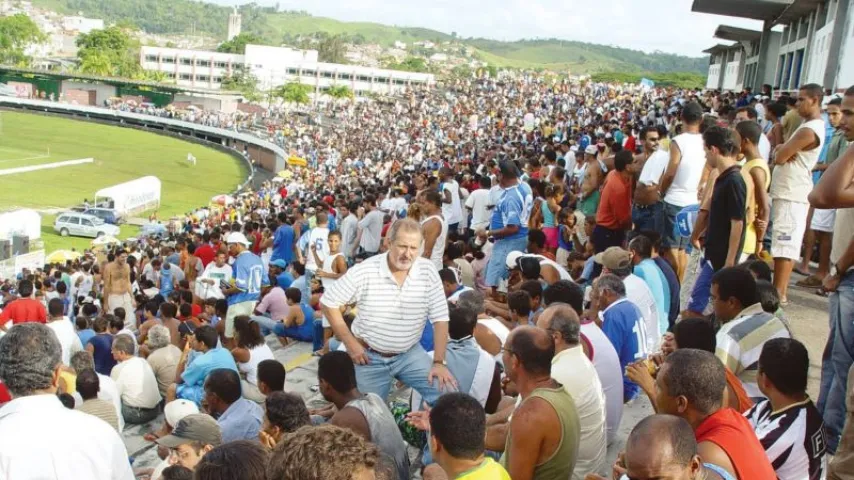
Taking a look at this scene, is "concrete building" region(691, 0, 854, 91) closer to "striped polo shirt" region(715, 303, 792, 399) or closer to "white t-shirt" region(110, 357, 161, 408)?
"striped polo shirt" region(715, 303, 792, 399)

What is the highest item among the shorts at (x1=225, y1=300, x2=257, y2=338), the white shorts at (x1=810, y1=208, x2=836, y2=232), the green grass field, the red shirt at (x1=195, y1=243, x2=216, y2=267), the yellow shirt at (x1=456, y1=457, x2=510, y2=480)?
the white shorts at (x1=810, y1=208, x2=836, y2=232)

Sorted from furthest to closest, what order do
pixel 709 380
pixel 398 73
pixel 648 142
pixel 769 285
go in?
pixel 398 73, pixel 648 142, pixel 769 285, pixel 709 380

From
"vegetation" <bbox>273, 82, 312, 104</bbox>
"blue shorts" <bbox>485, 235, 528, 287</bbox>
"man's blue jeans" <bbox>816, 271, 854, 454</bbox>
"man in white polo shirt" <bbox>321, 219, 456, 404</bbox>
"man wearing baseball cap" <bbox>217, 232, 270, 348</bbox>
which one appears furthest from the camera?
"vegetation" <bbox>273, 82, 312, 104</bbox>

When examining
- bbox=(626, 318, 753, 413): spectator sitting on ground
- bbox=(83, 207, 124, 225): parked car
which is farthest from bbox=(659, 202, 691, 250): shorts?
bbox=(83, 207, 124, 225): parked car

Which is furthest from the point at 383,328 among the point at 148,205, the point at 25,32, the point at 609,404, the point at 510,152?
the point at 25,32

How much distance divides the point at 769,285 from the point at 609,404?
1.27 metres

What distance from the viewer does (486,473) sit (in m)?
3.57

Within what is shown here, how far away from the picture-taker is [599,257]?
7.08 meters

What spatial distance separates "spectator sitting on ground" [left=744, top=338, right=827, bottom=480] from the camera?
3.91 metres

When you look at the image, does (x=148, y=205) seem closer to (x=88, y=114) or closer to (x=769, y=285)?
(x=769, y=285)

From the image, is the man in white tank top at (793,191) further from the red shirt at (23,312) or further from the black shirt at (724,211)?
the red shirt at (23,312)

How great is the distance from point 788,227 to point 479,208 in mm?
5447

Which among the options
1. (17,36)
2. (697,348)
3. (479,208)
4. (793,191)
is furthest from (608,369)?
(17,36)

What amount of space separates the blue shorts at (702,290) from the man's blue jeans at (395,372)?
8.64ft
